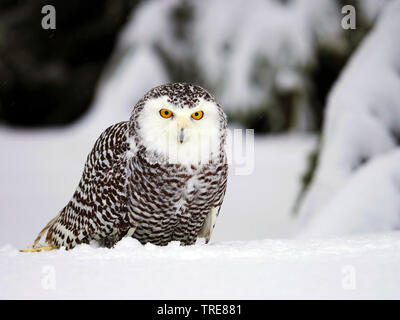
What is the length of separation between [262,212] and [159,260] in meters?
4.35

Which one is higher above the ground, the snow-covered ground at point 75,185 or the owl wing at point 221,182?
the owl wing at point 221,182

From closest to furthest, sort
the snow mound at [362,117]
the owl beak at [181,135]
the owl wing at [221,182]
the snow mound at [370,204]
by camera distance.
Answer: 1. the owl beak at [181,135]
2. the owl wing at [221,182]
3. the snow mound at [370,204]
4. the snow mound at [362,117]

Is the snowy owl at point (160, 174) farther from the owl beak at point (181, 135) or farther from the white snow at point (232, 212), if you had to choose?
the white snow at point (232, 212)

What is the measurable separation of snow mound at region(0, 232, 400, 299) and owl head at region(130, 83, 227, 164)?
37 cm

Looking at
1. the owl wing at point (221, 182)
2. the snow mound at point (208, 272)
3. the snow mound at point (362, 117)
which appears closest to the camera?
the snow mound at point (208, 272)

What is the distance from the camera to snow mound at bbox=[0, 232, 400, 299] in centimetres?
176

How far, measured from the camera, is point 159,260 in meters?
2.08

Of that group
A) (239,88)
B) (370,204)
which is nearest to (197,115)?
(370,204)

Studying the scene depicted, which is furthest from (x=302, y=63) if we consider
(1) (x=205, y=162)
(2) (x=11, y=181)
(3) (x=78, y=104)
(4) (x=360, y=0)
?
(1) (x=205, y=162)

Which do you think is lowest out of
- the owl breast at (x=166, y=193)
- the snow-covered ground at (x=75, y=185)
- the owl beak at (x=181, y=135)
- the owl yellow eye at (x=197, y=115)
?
the snow-covered ground at (x=75, y=185)

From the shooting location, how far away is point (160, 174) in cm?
242

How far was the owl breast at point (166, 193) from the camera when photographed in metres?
2.42

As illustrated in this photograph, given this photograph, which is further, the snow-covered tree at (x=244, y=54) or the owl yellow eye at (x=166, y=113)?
the snow-covered tree at (x=244, y=54)

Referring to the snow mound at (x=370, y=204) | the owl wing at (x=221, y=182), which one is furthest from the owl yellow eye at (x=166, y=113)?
the snow mound at (x=370, y=204)
